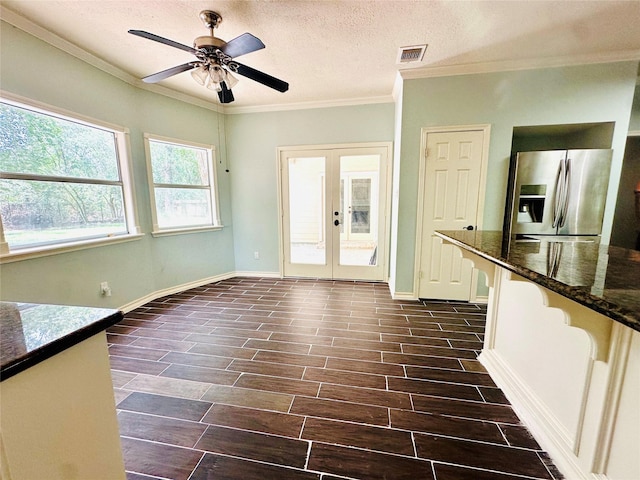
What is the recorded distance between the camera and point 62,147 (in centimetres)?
238

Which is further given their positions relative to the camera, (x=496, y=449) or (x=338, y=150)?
(x=338, y=150)

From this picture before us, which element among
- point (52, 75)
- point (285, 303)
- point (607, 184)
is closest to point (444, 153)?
point (607, 184)

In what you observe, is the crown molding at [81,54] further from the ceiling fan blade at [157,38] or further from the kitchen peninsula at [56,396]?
the kitchen peninsula at [56,396]

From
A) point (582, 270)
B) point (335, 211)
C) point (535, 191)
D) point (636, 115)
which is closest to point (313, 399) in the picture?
point (582, 270)

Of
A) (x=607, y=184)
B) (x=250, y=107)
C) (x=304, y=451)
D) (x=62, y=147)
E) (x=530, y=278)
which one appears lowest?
(x=304, y=451)

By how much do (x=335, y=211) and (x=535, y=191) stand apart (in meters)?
2.34

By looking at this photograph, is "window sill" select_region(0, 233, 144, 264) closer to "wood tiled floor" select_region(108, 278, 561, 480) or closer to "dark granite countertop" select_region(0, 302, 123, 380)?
"wood tiled floor" select_region(108, 278, 561, 480)

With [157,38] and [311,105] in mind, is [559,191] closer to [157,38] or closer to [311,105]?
[311,105]

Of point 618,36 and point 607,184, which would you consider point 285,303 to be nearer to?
point 607,184

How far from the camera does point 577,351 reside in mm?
1161

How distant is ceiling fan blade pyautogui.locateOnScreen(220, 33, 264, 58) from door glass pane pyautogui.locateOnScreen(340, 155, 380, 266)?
2162 millimetres

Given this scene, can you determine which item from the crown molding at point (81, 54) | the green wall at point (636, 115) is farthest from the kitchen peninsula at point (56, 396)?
the green wall at point (636, 115)

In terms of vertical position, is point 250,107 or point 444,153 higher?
point 250,107

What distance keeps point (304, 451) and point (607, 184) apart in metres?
3.61
